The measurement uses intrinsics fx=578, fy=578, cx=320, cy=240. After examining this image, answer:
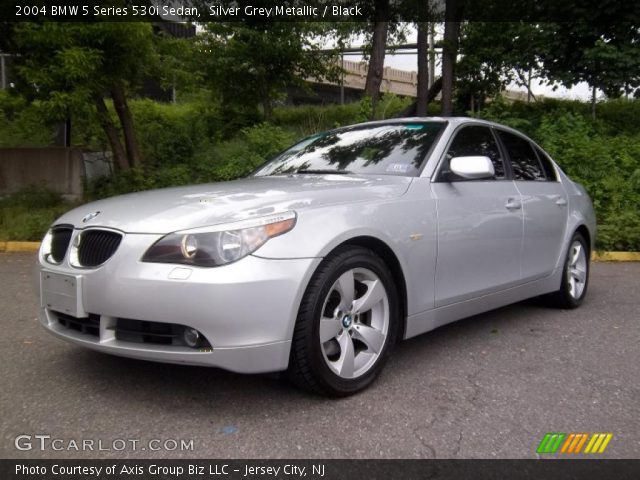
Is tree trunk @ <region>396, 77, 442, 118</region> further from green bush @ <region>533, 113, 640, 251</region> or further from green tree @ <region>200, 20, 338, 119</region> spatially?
green bush @ <region>533, 113, 640, 251</region>

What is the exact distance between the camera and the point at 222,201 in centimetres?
292

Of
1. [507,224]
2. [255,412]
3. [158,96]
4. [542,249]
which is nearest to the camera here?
[255,412]

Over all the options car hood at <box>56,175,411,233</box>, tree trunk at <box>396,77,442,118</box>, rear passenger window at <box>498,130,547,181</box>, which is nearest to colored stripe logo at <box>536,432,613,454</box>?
car hood at <box>56,175,411,233</box>

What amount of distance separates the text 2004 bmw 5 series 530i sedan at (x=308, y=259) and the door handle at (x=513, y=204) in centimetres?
2

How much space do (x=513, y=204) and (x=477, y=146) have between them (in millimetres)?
494

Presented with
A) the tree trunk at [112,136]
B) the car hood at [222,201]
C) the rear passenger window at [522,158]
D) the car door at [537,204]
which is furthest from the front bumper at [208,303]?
the tree trunk at [112,136]

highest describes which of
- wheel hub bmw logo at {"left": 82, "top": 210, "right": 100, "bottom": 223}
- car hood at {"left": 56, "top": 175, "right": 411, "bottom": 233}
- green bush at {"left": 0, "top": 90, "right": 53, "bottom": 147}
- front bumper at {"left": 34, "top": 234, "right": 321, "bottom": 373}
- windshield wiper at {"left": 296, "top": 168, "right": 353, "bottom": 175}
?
green bush at {"left": 0, "top": 90, "right": 53, "bottom": 147}

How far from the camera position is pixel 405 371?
347cm

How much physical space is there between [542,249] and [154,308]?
10.2ft

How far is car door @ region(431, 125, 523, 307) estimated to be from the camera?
3531 millimetres

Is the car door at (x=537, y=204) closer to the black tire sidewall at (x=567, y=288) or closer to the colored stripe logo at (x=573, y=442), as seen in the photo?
the black tire sidewall at (x=567, y=288)

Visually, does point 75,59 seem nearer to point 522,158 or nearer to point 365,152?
point 365,152
